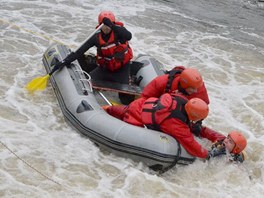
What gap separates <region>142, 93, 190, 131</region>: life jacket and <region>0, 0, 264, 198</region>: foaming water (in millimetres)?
517

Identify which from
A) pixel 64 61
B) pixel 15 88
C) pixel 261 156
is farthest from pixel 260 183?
pixel 15 88

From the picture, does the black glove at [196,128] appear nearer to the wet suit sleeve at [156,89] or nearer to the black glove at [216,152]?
the black glove at [216,152]

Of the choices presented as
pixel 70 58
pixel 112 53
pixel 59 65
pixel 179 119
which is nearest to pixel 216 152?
pixel 179 119

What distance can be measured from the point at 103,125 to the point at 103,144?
220 millimetres

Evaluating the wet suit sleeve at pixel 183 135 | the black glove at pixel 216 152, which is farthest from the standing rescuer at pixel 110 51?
the black glove at pixel 216 152

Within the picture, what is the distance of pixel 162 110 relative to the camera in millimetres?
4652

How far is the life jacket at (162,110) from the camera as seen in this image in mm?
4633

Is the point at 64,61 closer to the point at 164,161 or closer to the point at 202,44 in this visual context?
the point at 164,161

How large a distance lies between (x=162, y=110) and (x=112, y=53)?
1709 millimetres

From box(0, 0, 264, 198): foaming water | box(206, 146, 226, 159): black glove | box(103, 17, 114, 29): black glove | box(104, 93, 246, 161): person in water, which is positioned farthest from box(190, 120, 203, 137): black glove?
box(103, 17, 114, 29): black glove

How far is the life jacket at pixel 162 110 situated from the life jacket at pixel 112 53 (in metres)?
1.40

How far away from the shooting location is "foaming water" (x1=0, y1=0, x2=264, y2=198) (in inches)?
176

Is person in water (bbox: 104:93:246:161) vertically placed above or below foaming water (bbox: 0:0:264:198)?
above

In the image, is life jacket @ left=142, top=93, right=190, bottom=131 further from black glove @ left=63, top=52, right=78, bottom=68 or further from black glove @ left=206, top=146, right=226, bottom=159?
black glove @ left=63, top=52, right=78, bottom=68
